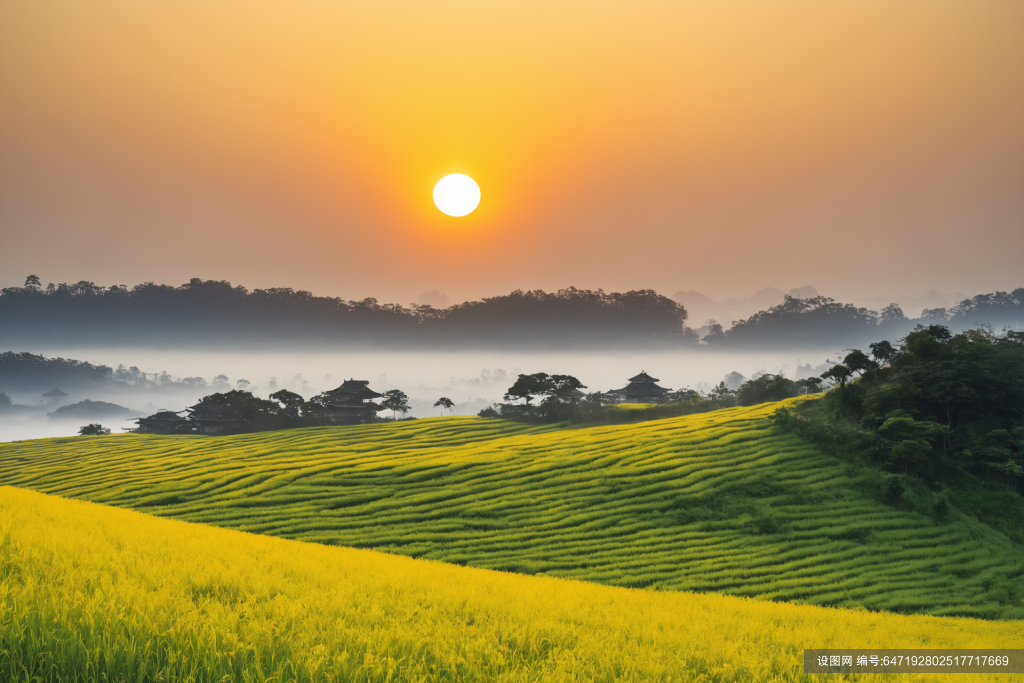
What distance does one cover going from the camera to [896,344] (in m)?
44.4

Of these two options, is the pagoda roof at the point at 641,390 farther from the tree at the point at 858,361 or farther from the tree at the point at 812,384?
the tree at the point at 858,361

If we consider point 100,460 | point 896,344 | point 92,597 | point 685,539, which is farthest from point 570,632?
point 100,460

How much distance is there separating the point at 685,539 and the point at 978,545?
1403 cm

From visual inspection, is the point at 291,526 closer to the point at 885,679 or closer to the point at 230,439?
the point at 885,679

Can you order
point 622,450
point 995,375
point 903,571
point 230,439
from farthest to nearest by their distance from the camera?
point 230,439, point 622,450, point 995,375, point 903,571

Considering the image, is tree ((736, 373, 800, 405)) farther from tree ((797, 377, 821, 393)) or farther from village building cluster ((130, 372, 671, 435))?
village building cluster ((130, 372, 671, 435))

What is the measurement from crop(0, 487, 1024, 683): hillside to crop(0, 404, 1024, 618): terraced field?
1519 centimetres

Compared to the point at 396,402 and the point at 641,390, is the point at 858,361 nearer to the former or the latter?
the point at 641,390

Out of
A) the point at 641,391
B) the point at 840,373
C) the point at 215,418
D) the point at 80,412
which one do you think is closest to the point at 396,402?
the point at 215,418

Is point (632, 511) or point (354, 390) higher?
point (354, 390)

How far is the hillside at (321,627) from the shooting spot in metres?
5.41

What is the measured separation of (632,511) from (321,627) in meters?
27.9

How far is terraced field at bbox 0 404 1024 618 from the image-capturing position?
78.5ft

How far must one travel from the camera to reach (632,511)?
32.1 metres
